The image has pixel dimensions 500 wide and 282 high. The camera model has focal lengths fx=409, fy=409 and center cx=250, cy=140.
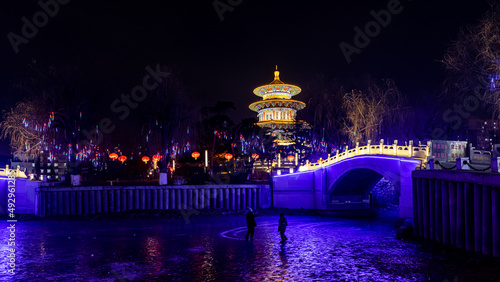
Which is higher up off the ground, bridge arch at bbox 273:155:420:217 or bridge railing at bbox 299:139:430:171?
bridge railing at bbox 299:139:430:171

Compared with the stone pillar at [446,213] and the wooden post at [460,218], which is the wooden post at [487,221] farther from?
the stone pillar at [446,213]

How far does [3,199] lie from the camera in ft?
115

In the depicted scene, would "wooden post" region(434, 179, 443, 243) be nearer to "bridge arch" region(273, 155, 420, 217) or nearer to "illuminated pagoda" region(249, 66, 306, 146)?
"bridge arch" region(273, 155, 420, 217)

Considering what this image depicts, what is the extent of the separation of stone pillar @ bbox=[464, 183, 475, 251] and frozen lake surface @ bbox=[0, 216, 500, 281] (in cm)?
94

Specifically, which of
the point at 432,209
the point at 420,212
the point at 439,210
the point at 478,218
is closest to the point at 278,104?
the point at 420,212

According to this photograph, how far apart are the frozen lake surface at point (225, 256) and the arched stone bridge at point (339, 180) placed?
510 centimetres

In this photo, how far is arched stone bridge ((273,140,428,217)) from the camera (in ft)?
99.0

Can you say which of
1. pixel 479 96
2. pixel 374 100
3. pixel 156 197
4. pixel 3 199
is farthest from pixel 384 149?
pixel 3 199

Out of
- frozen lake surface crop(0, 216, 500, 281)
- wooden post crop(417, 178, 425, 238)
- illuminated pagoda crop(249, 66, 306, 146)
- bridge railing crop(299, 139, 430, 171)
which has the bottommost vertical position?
frozen lake surface crop(0, 216, 500, 281)

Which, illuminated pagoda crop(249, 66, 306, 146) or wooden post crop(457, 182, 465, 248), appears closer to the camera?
wooden post crop(457, 182, 465, 248)

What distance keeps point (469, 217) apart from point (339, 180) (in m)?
18.9

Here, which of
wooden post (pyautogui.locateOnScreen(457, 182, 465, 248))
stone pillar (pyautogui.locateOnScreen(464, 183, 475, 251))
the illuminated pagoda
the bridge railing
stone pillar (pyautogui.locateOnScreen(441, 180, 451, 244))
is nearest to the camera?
stone pillar (pyautogui.locateOnScreen(464, 183, 475, 251))

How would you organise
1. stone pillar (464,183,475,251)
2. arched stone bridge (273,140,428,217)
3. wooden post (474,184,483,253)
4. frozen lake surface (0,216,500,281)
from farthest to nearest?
arched stone bridge (273,140,428,217)
stone pillar (464,183,475,251)
wooden post (474,184,483,253)
frozen lake surface (0,216,500,281)

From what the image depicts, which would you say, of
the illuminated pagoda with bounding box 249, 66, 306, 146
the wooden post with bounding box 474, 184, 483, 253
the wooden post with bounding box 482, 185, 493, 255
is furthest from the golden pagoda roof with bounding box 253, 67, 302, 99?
the wooden post with bounding box 482, 185, 493, 255
